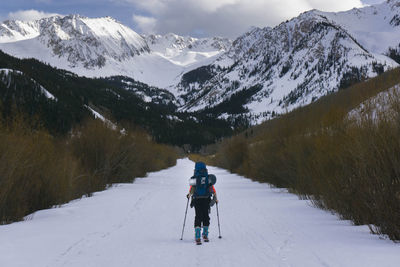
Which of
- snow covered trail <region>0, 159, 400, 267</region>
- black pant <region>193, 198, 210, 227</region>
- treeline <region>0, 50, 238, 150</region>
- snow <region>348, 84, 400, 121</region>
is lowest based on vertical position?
snow covered trail <region>0, 159, 400, 267</region>

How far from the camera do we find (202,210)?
8.51m

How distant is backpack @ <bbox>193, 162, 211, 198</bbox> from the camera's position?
28.2 feet

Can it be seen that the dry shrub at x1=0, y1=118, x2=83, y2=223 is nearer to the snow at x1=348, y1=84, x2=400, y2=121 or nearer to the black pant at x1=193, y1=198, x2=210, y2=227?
the black pant at x1=193, y1=198, x2=210, y2=227

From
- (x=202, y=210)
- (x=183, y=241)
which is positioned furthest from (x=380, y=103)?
(x=183, y=241)

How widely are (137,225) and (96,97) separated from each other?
13859 cm

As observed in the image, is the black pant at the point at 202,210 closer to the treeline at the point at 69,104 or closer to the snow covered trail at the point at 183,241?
the snow covered trail at the point at 183,241

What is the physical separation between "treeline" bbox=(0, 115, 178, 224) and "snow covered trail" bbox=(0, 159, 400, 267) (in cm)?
78

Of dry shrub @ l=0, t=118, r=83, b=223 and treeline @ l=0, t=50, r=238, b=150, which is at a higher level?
treeline @ l=0, t=50, r=238, b=150

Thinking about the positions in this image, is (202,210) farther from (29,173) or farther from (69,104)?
(69,104)

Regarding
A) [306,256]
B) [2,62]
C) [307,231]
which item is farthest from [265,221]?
[2,62]

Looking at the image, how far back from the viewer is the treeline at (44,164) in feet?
32.4

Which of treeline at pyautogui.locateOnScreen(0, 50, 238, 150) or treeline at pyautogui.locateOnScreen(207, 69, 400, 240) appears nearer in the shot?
treeline at pyautogui.locateOnScreen(207, 69, 400, 240)

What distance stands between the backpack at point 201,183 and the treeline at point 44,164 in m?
4.54

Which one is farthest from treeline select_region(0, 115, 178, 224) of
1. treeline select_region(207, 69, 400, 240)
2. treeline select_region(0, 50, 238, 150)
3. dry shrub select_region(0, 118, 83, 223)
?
treeline select_region(207, 69, 400, 240)
